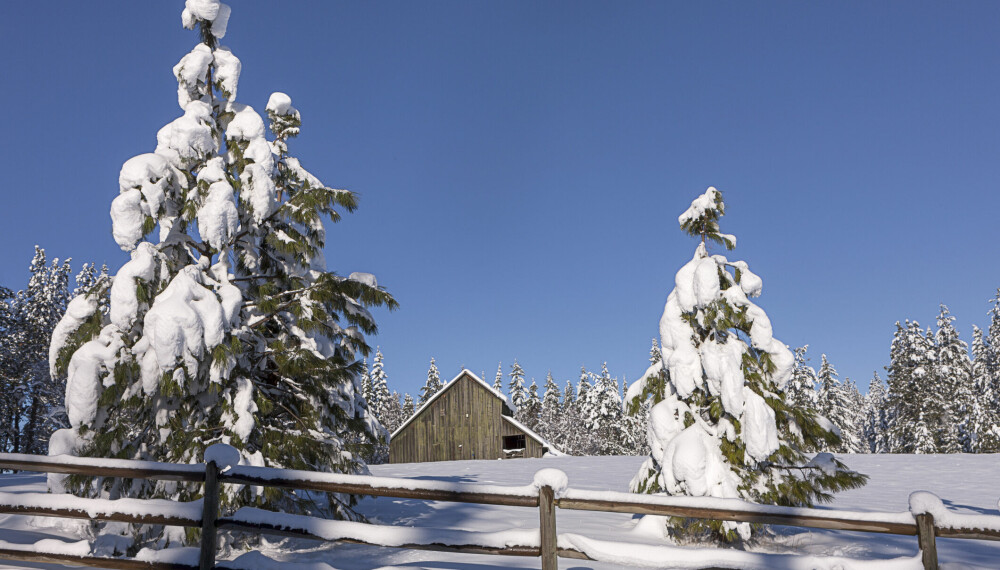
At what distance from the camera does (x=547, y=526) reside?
5.09 metres

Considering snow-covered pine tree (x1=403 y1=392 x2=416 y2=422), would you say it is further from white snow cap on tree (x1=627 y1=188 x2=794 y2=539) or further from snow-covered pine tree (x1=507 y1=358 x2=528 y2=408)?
white snow cap on tree (x1=627 y1=188 x2=794 y2=539)

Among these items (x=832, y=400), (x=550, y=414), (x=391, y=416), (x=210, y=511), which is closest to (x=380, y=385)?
(x=391, y=416)

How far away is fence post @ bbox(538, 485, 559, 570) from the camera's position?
5.07m

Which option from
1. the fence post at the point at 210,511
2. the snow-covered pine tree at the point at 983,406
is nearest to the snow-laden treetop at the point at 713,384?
the fence post at the point at 210,511

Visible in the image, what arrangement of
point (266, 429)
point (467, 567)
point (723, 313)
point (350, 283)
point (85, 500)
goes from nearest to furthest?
point (85, 500) < point (467, 567) < point (266, 429) < point (350, 283) < point (723, 313)

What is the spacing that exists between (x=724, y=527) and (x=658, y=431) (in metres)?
1.96

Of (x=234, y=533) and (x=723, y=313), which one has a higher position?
(x=723, y=313)

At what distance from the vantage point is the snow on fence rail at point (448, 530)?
496cm

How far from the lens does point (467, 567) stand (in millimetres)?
7383

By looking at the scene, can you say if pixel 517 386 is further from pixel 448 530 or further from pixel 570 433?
pixel 448 530

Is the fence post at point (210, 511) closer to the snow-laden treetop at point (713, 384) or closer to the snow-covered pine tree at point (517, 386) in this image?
the snow-laden treetop at point (713, 384)

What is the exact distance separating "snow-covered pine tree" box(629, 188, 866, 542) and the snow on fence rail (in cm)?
453

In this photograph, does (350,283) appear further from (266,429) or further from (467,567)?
(467,567)

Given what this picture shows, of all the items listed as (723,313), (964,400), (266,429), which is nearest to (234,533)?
(266,429)
